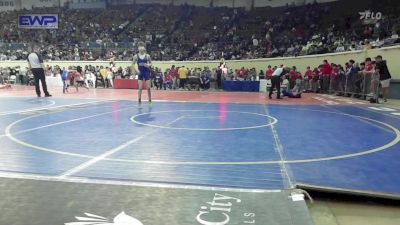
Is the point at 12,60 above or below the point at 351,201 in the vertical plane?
above

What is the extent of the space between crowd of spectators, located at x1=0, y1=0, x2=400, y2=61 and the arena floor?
498 inches

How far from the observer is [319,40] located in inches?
971

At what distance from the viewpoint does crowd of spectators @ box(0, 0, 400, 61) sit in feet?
77.8

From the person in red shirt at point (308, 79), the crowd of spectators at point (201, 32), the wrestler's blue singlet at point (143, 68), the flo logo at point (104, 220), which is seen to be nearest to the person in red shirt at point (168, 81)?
the crowd of spectators at point (201, 32)

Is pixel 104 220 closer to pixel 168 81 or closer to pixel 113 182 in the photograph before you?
pixel 113 182

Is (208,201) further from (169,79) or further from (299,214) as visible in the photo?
(169,79)

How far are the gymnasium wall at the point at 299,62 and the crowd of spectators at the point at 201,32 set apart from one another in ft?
1.65

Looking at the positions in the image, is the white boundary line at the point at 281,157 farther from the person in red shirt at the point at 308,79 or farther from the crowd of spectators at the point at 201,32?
the person in red shirt at the point at 308,79

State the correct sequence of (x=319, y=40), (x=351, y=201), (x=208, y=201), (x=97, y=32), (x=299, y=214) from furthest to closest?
(x=97, y=32) → (x=319, y=40) → (x=351, y=201) → (x=208, y=201) → (x=299, y=214)

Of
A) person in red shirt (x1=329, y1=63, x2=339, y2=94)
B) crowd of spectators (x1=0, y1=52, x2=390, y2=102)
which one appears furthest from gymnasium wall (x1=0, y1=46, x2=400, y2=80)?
person in red shirt (x1=329, y1=63, x2=339, y2=94)

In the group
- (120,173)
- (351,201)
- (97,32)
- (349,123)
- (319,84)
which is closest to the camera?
(351,201)

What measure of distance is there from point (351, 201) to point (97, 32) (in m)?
37.5

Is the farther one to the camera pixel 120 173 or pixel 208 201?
pixel 120 173

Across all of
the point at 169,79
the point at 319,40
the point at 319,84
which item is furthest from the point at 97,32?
the point at 319,84
